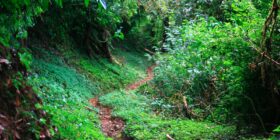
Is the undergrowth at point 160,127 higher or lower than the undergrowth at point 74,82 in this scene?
lower

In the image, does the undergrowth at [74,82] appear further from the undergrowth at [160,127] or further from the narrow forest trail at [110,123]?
the undergrowth at [160,127]

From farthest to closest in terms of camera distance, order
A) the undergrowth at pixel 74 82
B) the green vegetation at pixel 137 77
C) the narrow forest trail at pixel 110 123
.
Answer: the narrow forest trail at pixel 110 123, the undergrowth at pixel 74 82, the green vegetation at pixel 137 77

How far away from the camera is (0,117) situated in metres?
3.93

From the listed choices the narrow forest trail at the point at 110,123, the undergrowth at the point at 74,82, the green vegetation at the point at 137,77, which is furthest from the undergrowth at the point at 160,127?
the undergrowth at the point at 74,82

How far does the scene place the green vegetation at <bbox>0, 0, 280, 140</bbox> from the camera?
472 centimetres

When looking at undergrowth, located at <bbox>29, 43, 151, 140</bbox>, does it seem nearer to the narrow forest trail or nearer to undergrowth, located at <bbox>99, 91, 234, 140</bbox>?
the narrow forest trail

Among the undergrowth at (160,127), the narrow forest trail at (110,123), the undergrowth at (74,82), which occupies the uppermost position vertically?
the undergrowth at (74,82)

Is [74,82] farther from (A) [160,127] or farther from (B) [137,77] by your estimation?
(B) [137,77]

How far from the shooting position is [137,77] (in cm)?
2119

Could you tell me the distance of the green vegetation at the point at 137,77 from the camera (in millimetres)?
4719

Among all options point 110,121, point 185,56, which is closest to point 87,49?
point 185,56

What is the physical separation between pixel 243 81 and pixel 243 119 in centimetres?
107

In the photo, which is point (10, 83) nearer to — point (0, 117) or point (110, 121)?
point (0, 117)

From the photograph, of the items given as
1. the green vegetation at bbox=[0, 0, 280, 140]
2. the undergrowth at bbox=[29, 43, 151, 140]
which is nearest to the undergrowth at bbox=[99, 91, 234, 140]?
the green vegetation at bbox=[0, 0, 280, 140]
